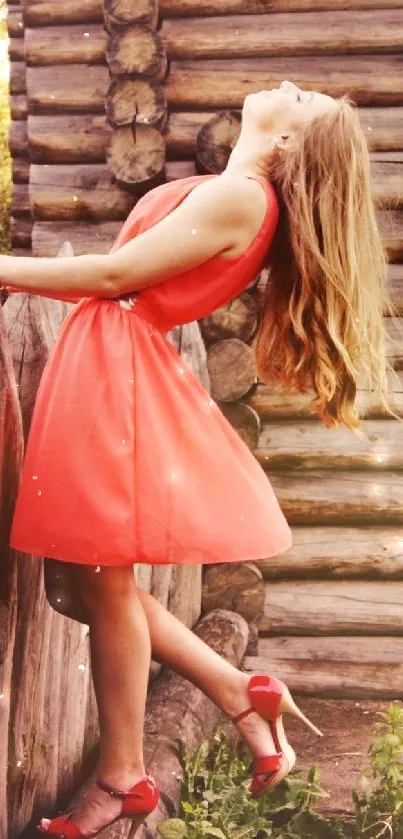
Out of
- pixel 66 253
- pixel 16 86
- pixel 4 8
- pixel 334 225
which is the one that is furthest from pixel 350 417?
pixel 4 8

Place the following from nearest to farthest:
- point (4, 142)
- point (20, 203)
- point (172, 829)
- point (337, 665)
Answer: point (172, 829) < point (337, 665) < point (20, 203) < point (4, 142)

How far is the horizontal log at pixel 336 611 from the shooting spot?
3.41m

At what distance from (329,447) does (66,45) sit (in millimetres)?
1443

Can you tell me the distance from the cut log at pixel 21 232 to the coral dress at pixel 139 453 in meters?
2.23

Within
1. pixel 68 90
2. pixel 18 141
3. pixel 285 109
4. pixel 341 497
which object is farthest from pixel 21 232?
pixel 285 109

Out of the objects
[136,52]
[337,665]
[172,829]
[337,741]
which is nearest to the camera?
[172,829]

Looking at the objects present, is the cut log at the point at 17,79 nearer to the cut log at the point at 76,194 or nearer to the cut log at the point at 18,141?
the cut log at the point at 18,141

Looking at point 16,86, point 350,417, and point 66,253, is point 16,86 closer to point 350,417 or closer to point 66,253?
point 66,253

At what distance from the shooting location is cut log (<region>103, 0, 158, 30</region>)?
3105 millimetres

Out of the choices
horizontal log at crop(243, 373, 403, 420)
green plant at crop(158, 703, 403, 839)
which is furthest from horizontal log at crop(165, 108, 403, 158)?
green plant at crop(158, 703, 403, 839)

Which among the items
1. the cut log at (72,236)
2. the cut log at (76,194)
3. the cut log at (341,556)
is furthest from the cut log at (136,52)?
the cut log at (341,556)

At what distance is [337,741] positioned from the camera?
2.97 meters

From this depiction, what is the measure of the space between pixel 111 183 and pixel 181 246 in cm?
167

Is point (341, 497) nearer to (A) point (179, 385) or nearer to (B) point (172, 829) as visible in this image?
(B) point (172, 829)
